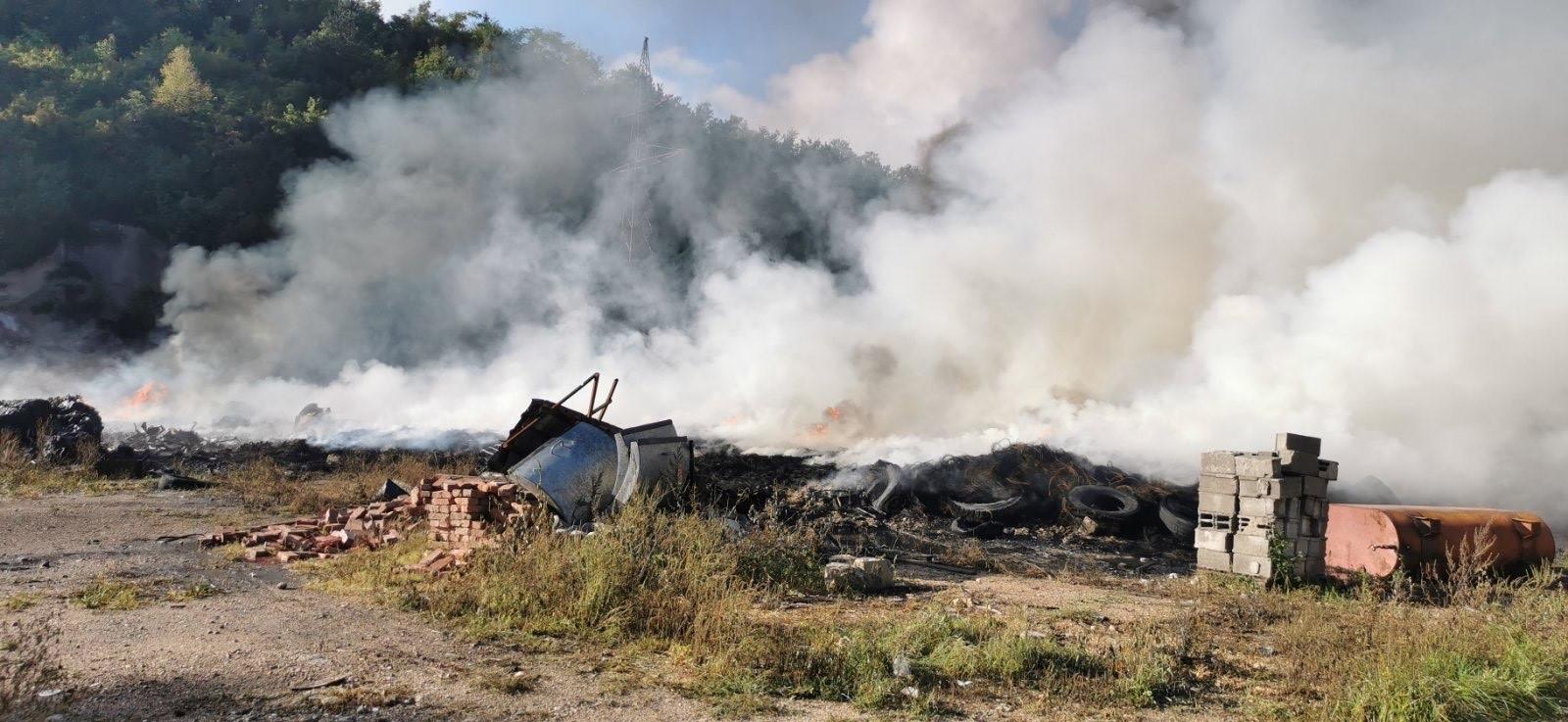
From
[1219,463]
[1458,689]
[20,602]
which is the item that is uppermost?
[1219,463]

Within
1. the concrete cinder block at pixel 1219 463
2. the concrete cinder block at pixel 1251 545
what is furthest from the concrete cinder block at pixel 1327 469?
the concrete cinder block at pixel 1251 545

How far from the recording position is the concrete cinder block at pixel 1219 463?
9672 mm

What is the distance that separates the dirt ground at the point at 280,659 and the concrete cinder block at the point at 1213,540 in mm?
1839

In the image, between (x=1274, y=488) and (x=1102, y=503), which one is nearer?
(x=1274, y=488)

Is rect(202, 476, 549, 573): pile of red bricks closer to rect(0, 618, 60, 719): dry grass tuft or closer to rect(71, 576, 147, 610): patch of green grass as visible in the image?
rect(71, 576, 147, 610): patch of green grass

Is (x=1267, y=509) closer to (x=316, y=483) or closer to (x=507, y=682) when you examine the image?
(x=507, y=682)

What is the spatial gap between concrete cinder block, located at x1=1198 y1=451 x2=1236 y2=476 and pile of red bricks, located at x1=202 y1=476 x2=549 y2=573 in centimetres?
704

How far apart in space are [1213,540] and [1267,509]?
731mm

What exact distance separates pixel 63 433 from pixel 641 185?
73.4 feet

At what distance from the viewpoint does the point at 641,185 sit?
35.6 metres

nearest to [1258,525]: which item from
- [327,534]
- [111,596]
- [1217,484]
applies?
[1217,484]

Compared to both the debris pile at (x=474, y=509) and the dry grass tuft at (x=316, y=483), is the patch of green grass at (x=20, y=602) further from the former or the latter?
the dry grass tuft at (x=316, y=483)

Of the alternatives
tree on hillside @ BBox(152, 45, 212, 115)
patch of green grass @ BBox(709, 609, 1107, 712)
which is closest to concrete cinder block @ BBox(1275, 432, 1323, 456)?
patch of green grass @ BBox(709, 609, 1107, 712)

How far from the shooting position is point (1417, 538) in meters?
9.73
